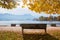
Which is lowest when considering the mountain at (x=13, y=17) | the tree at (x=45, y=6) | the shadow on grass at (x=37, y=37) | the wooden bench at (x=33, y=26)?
the shadow on grass at (x=37, y=37)

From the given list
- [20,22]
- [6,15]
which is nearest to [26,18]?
[20,22]

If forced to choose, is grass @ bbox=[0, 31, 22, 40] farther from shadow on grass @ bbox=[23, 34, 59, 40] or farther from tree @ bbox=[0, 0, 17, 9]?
tree @ bbox=[0, 0, 17, 9]

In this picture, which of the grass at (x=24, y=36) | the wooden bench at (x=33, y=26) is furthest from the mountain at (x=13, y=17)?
the grass at (x=24, y=36)

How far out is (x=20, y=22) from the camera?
4.03m

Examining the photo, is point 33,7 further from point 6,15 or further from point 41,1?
point 6,15

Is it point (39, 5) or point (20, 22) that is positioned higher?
point (39, 5)

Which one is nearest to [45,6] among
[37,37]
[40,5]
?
[40,5]

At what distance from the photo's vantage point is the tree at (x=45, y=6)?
4.04 m

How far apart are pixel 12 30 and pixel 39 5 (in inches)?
27.5

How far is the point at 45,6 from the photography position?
4.05 m

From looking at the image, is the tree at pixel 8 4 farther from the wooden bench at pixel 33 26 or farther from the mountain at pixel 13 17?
the wooden bench at pixel 33 26

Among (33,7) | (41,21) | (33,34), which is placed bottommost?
(33,34)

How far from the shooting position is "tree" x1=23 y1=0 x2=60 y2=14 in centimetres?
404

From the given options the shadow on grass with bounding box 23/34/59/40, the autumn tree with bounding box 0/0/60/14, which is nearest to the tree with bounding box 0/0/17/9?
the autumn tree with bounding box 0/0/60/14
